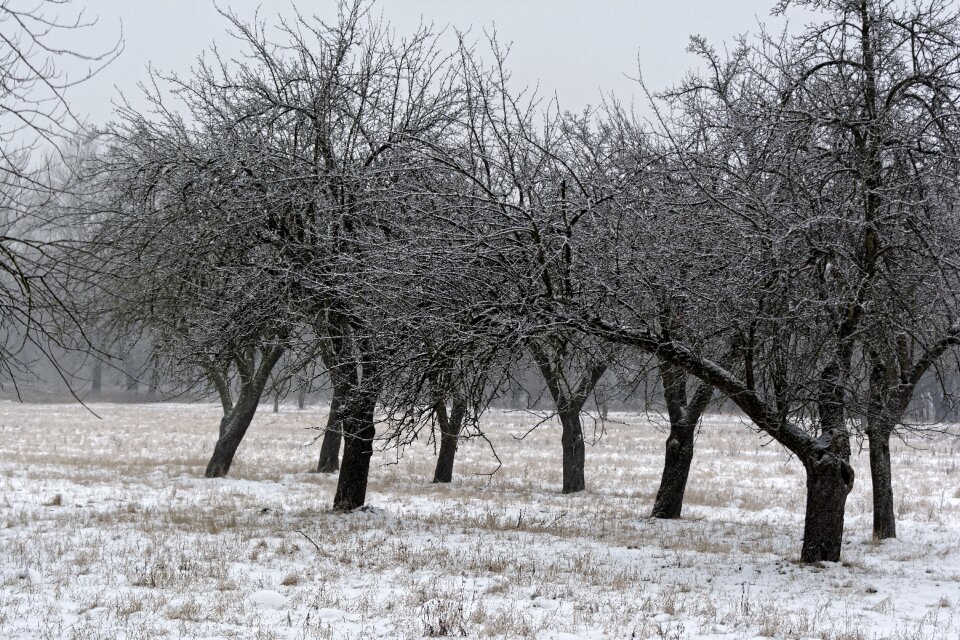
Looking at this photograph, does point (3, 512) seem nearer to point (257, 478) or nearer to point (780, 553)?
point (257, 478)

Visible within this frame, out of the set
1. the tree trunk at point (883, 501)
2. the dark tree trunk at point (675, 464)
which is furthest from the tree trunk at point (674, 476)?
the tree trunk at point (883, 501)

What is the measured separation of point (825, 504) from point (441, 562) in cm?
375

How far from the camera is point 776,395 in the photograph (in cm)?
763

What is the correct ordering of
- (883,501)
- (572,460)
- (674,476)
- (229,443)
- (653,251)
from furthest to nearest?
(229,443) → (572,460) → (674,476) → (883,501) → (653,251)

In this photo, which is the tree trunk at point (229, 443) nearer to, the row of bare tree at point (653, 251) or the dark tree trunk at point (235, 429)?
the dark tree trunk at point (235, 429)

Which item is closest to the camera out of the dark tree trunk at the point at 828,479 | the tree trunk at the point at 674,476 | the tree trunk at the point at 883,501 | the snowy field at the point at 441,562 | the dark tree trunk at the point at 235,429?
the snowy field at the point at 441,562

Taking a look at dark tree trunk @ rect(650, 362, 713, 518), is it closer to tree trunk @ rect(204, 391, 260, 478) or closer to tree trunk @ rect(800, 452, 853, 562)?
tree trunk @ rect(800, 452, 853, 562)

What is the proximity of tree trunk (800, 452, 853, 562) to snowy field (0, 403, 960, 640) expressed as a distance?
0.24 meters

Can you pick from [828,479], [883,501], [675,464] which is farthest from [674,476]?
[828,479]

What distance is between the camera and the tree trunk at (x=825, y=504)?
8094 millimetres

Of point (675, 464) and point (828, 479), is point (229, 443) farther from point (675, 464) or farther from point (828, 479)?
point (828, 479)

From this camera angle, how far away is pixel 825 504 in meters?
8.24

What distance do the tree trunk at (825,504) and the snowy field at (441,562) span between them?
0.77 feet

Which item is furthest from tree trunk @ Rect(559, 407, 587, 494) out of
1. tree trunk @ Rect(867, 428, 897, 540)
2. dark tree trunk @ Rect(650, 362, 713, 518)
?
tree trunk @ Rect(867, 428, 897, 540)
